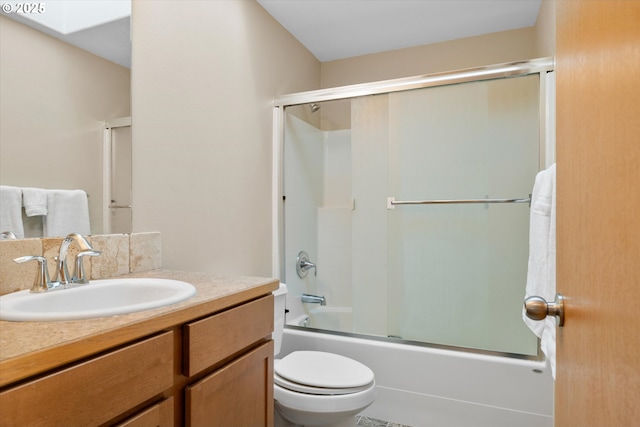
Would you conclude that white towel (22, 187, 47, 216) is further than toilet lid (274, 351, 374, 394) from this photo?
No

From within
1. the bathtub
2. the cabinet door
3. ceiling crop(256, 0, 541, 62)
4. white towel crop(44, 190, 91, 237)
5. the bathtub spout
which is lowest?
the bathtub

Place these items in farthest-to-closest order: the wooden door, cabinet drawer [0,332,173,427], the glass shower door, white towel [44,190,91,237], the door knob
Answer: the glass shower door < white towel [44,190,91,237] < the door knob < cabinet drawer [0,332,173,427] < the wooden door

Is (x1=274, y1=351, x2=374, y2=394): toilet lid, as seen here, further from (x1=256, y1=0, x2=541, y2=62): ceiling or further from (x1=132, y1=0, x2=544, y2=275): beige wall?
(x1=256, y1=0, x2=541, y2=62): ceiling

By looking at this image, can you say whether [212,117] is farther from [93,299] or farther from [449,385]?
[449,385]

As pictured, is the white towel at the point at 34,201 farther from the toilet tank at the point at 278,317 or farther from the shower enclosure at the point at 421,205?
the shower enclosure at the point at 421,205

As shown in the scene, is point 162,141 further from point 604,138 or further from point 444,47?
point 444,47

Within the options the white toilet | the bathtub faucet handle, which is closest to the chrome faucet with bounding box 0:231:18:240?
the white toilet

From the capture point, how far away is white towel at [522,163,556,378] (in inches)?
53.1

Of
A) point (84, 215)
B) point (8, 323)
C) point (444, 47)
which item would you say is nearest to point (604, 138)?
point (8, 323)

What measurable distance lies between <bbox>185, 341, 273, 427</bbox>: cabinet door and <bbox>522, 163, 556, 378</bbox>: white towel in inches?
39.3

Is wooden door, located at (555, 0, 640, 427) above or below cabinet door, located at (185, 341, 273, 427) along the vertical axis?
above

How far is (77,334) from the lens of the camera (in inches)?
26.0

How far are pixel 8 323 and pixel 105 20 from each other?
3.67 feet

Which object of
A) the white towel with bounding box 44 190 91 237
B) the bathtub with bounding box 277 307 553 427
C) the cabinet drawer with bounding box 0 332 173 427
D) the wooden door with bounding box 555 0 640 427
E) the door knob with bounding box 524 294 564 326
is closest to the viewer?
the wooden door with bounding box 555 0 640 427
